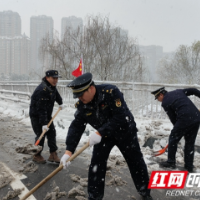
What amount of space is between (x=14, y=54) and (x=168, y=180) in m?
54.0

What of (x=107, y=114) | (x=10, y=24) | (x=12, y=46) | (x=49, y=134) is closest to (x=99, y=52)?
(x=49, y=134)

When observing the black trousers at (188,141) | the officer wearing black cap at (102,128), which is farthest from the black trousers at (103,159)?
the black trousers at (188,141)

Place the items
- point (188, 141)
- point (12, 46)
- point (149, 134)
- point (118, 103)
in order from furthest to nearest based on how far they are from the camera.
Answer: point (12, 46) < point (149, 134) < point (188, 141) < point (118, 103)

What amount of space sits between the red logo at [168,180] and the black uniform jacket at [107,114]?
1.12 m

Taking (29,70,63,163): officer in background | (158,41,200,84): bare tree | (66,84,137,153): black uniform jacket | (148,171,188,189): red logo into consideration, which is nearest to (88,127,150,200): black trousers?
(66,84,137,153): black uniform jacket

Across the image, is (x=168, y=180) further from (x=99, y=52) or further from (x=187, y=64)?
(x=187, y=64)

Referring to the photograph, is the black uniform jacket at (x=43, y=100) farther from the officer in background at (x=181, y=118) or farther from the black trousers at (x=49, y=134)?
the officer in background at (x=181, y=118)

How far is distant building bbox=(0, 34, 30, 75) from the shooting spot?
161 feet

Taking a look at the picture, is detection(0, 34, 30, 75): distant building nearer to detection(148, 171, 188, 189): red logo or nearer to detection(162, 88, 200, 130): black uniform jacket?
detection(162, 88, 200, 130): black uniform jacket

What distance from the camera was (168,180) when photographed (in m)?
3.40

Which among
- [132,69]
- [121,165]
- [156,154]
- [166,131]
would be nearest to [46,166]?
[121,165]

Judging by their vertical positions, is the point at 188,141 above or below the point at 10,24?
below

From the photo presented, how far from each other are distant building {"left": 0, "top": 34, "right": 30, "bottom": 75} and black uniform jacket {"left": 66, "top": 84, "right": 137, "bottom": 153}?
1959 inches

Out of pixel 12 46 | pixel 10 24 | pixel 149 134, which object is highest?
pixel 10 24
